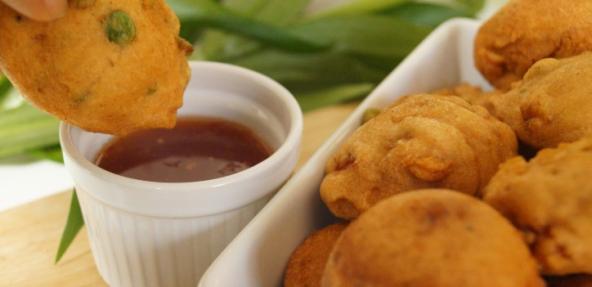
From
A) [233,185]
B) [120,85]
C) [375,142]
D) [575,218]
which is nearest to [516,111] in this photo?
[375,142]

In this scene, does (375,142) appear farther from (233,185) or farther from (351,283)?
(351,283)

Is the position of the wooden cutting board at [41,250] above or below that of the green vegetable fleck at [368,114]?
below

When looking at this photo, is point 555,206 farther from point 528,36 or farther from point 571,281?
point 528,36

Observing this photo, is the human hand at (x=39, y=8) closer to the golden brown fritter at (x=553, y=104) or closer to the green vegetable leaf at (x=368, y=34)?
the golden brown fritter at (x=553, y=104)

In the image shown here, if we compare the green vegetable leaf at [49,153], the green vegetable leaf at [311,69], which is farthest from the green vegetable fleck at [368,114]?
the green vegetable leaf at [49,153]

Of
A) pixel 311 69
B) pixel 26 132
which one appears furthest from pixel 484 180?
pixel 26 132

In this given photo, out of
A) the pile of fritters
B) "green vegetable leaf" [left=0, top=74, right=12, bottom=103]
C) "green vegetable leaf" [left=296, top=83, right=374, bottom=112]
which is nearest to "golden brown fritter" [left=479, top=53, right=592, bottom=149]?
the pile of fritters

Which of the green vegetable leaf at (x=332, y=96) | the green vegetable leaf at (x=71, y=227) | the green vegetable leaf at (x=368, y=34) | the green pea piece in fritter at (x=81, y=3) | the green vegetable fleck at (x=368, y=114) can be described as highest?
the green pea piece in fritter at (x=81, y=3)
